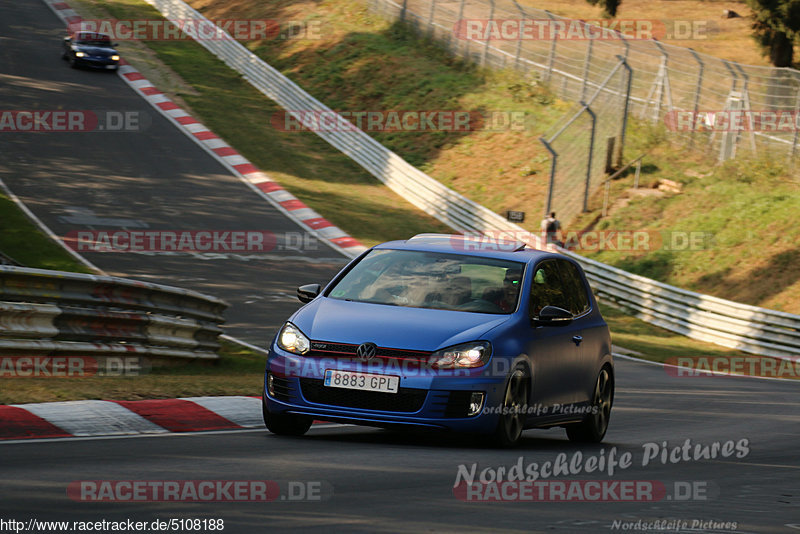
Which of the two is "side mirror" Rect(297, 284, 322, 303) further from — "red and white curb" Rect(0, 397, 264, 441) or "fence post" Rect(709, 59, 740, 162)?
"fence post" Rect(709, 59, 740, 162)

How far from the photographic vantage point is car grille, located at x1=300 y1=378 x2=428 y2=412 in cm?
823

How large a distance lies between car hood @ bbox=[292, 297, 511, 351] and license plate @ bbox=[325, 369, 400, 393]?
0.23m

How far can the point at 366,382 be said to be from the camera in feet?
27.1

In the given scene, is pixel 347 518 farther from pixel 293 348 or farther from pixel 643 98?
pixel 643 98

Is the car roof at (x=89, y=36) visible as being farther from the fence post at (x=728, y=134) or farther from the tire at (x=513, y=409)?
the tire at (x=513, y=409)

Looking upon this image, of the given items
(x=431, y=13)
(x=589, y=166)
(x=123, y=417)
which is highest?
(x=123, y=417)

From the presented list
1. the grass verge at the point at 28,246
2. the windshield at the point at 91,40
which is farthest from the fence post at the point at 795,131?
the windshield at the point at 91,40

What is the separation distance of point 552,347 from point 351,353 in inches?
70.4

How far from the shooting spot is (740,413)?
45.4 feet

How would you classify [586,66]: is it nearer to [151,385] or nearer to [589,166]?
[589,166]

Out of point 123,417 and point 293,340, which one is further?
point 123,417

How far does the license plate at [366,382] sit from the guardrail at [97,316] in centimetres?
374

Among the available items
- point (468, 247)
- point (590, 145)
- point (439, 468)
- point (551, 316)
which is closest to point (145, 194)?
point (590, 145)

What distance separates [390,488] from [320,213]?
23.9m
